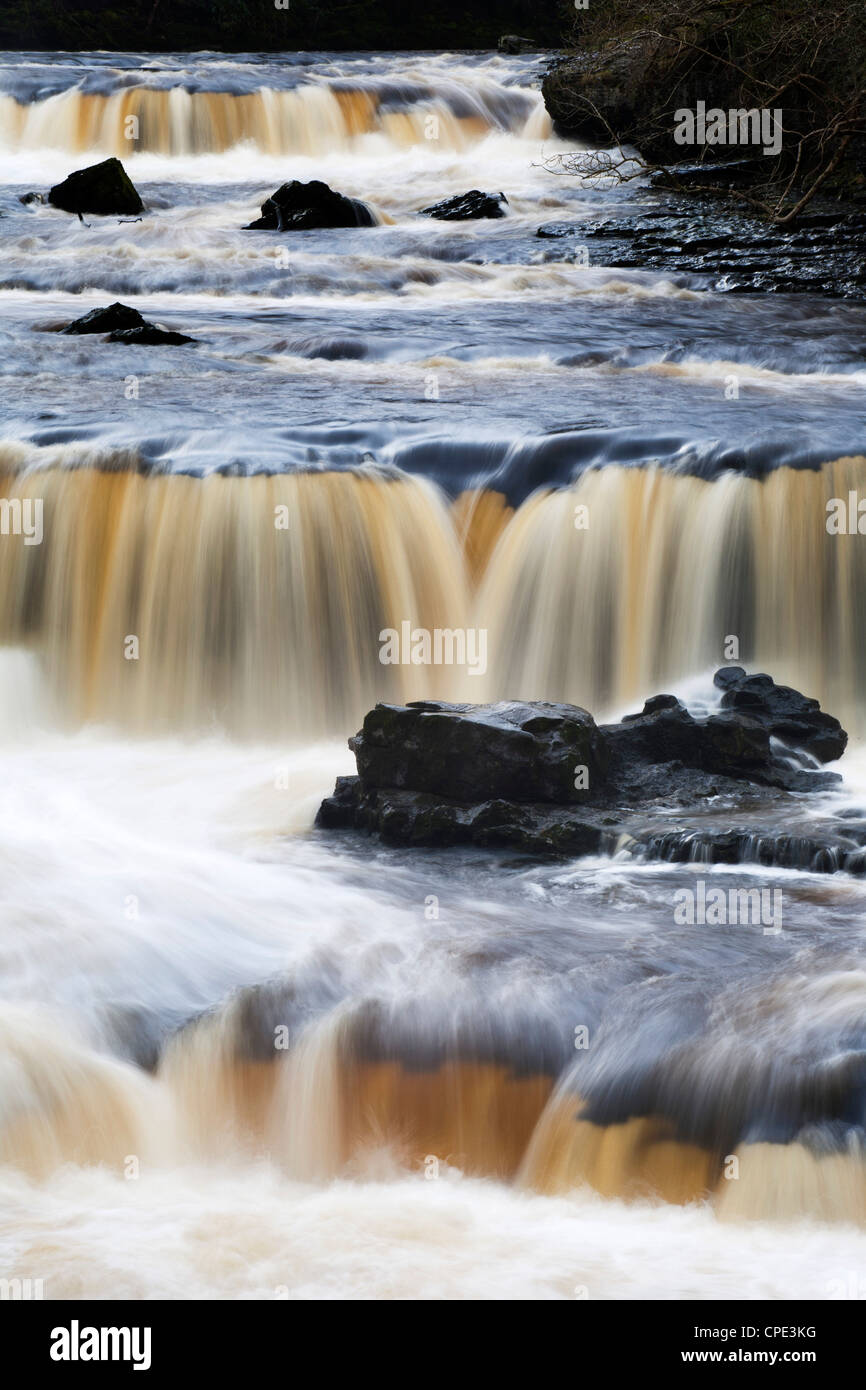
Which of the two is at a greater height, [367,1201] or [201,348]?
[201,348]

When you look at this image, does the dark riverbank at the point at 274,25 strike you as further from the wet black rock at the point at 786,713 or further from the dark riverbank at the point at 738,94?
the wet black rock at the point at 786,713

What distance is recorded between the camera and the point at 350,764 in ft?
26.8

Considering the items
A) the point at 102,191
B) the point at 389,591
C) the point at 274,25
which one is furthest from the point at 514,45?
the point at 389,591

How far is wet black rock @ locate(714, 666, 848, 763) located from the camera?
309 inches

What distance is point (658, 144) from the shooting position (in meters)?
21.2

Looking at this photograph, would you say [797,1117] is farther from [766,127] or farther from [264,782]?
[766,127]

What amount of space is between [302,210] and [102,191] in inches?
98.3

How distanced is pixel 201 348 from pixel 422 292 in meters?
3.48

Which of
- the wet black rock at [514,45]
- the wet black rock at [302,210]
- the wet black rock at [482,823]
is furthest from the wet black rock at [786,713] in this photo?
the wet black rock at [514,45]

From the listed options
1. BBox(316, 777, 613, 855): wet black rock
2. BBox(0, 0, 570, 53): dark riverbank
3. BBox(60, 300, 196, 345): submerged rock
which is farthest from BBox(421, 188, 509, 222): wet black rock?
BBox(0, 0, 570, 53): dark riverbank

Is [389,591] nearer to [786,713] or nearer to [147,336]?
[786,713]

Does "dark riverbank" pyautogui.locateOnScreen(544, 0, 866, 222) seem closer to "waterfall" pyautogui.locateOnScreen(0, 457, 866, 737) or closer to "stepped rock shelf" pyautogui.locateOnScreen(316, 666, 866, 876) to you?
"waterfall" pyautogui.locateOnScreen(0, 457, 866, 737)
